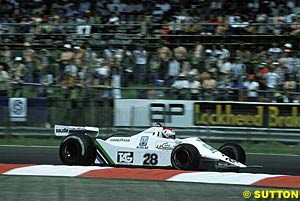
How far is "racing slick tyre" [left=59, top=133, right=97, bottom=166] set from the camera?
10.1 metres

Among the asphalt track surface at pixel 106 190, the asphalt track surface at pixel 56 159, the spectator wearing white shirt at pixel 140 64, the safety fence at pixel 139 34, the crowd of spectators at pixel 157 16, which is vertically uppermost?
the crowd of spectators at pixel 157 16

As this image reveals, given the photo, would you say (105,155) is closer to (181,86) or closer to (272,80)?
(181,86)

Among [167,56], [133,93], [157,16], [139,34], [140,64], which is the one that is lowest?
[133,93]

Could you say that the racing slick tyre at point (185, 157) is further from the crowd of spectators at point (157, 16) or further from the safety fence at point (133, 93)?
the crowd of spectators at point (157, 16)

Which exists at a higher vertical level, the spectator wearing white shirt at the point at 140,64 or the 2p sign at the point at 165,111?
the spectator wearing white shirt at the point at 140,64

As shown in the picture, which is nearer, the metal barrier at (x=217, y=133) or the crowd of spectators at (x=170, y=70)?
the metal barrier at (x=217, y=133)

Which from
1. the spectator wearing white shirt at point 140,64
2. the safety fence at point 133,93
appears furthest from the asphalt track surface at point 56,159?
the spectator wearing white shirt at point 140,64

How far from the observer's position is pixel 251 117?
15195 millimetres

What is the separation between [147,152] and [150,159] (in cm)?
12

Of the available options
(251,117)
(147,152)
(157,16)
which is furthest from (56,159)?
(157,16)

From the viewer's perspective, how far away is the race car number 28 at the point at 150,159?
10.0 m

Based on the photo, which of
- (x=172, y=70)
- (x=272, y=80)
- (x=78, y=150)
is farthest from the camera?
(x=172, y=70)

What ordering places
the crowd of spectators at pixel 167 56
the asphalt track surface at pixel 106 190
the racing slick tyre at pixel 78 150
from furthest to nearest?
the crowd of spectators at pixel 167 56
the racing slick tyre at pixel 78 150
the asphalt track surface at pixel 106 190

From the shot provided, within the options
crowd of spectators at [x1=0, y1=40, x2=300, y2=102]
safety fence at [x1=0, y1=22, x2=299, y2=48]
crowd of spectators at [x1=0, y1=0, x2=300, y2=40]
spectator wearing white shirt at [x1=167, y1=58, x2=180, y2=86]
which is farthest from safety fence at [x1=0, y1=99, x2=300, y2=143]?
crowd of spectators at [x1=0, y1=0, x2=300, y2=40]
